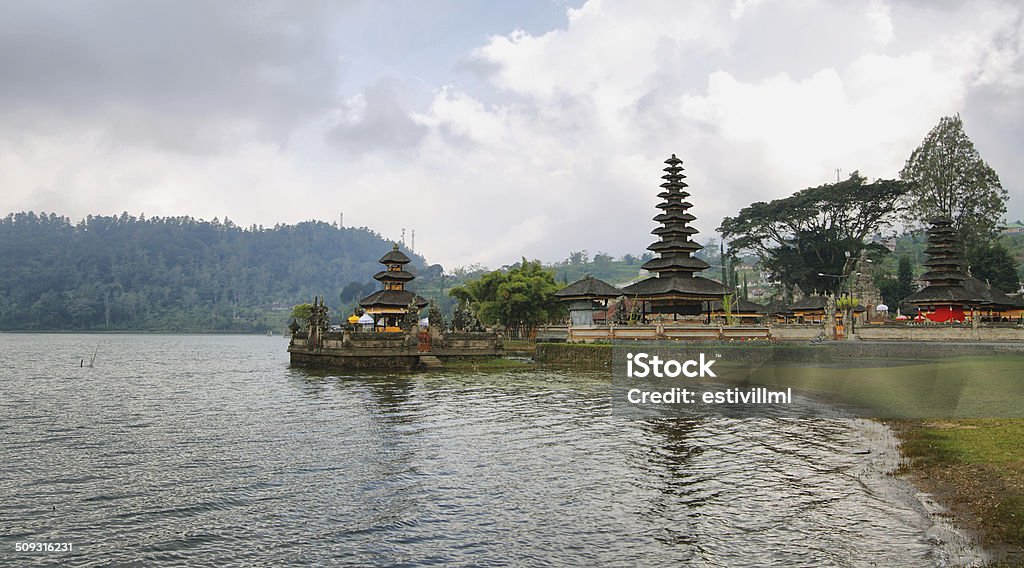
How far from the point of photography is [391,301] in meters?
62.6

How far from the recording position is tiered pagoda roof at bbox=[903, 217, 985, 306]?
55656 millimetres

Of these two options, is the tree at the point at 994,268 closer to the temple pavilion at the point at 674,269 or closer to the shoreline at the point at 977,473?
the temple pavilion at the point at 674,269

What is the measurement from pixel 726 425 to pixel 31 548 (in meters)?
18.5

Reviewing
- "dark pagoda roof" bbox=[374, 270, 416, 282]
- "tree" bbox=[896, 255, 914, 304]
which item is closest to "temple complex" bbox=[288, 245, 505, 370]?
"dark pagoda roof" bbox=[374, 270, 416, 282]

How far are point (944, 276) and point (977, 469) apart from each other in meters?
53.9

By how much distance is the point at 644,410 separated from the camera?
83.4 feet

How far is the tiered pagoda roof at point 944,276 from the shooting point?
183 ft

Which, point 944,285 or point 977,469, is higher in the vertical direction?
point 944,285

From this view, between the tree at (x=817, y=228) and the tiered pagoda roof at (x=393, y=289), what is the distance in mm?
43939

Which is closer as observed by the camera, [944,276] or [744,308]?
[944,276]

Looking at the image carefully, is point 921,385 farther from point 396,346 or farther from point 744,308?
point 744,308

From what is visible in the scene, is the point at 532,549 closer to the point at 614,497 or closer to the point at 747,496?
the point at 614,497

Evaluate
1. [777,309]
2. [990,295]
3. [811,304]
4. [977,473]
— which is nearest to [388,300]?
[811,304]

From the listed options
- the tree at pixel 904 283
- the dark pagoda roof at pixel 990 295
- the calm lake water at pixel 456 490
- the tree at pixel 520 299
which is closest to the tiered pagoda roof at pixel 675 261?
the tree at pixel 520 299
